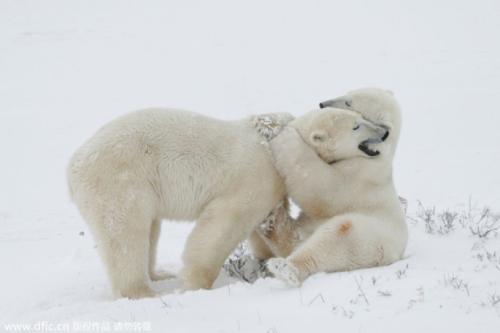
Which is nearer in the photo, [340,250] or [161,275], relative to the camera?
[340,250]

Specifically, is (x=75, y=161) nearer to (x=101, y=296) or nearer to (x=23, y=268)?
(x=101, y=296)

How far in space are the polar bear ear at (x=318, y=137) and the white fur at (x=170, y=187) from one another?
0.37m

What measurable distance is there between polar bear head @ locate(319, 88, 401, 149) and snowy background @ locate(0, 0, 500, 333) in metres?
1.01

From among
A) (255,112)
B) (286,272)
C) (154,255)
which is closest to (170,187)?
(154,255)

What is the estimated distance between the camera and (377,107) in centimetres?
554

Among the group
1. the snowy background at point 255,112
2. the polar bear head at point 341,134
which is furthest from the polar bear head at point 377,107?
the snowy background at point 255,112

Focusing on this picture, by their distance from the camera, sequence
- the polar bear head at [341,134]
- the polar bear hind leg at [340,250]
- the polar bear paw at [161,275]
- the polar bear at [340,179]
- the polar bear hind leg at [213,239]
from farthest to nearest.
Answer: the polar bear paw at [161,275]
the polar bear head at [341,134]
the polar bear at [340,179]
the polar bear hind leg at [213,239]
the polar bear hind leg at [340,250]

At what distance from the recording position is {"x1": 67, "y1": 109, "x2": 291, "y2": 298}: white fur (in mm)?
4723

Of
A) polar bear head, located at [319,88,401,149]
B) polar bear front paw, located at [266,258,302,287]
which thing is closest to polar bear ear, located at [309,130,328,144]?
polar bear head, located at [319,88,401,149]

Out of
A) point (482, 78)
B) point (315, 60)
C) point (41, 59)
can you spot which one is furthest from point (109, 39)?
point (482, 78)

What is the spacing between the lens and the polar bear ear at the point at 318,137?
5.33 metres

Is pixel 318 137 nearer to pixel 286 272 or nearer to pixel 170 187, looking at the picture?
pixel 170 187

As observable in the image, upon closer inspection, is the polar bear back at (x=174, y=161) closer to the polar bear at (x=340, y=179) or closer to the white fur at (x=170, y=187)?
the white fur at (x=170, y=187)

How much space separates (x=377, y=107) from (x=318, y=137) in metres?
0.58
